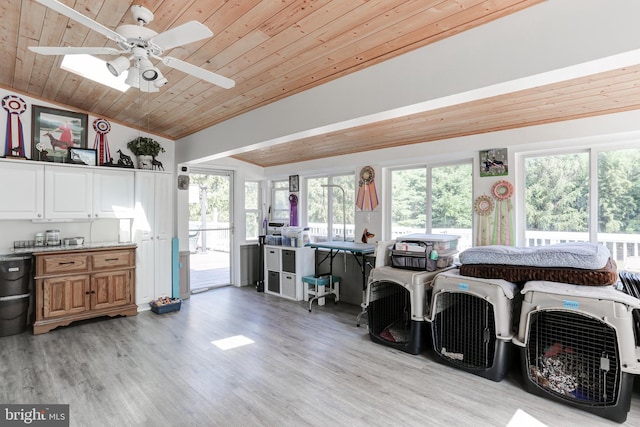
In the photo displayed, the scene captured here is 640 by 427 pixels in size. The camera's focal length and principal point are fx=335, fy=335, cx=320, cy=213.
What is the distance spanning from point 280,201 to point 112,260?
9.56 ft

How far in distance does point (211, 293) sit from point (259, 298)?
888mm

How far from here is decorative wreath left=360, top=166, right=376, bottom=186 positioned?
4641mm

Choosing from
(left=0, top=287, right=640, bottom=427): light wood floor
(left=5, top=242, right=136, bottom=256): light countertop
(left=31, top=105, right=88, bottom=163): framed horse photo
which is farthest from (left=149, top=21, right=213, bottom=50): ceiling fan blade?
(left=31, top=105, right=88, bottom=163): framed horse photo

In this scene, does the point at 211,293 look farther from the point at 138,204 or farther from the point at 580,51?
the point at 580,51

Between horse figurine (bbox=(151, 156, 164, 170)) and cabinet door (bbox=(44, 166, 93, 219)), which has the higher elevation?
horse figurine (bbox=(151, 156, 164, 170))

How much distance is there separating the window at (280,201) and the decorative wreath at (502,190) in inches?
141

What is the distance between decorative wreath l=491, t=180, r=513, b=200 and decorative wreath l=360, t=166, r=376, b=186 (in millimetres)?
1564

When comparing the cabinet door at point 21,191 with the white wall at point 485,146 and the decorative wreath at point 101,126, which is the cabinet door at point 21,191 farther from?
the white wall at point 485,146

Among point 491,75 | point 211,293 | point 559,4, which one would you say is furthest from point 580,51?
point 211,293

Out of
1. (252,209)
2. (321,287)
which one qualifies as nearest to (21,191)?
(252,209)

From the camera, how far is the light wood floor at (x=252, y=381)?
87.2 inches

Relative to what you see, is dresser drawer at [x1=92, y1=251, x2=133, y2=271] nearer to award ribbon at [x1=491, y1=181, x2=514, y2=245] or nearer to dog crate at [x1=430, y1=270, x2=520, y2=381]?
dog crate at [x1=430, y1=270, x2=520, y2=381]

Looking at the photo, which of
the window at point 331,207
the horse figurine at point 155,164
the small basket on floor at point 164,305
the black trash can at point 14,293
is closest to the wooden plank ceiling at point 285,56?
the horse figurine at point 155,164

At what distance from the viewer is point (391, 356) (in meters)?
3.13
